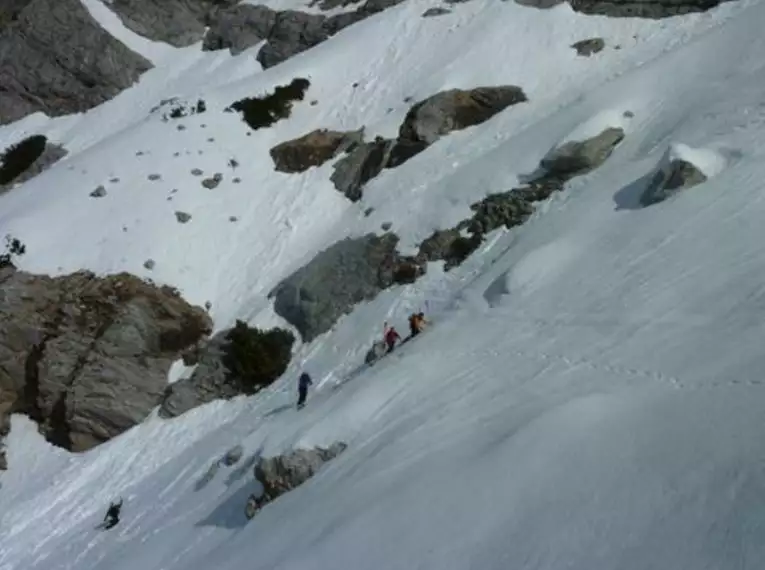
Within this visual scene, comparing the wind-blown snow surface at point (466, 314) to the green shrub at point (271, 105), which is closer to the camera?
the wind-blown snow surface at point (466, 314)

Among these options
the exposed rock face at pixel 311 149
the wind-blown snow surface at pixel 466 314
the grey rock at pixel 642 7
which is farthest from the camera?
the grey rock at pixel 642 7

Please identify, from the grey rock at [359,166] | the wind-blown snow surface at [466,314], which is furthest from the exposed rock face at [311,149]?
the grey rock at [359,166]

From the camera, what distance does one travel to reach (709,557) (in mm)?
9531

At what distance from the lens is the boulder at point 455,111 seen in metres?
31.0

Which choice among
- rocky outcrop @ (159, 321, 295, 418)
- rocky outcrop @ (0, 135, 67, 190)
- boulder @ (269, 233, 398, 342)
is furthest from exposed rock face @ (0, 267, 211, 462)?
rocky outcrop @ (0, 135, 67, 190)

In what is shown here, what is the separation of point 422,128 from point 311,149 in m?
4.76

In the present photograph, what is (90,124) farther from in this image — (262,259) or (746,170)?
(746,170)

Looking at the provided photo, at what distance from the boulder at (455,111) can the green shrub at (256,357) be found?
9755mm

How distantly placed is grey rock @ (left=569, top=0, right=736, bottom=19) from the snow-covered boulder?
45.3 feet

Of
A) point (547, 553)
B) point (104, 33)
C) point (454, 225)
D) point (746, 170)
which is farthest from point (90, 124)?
point (547, 553)

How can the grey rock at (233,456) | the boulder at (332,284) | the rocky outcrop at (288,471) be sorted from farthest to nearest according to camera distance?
the boulder at (332,284)
the grey rock at (233,456)
the rocky outcrop at (288,471)

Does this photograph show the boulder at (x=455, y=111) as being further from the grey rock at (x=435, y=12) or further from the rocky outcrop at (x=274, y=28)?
the rocky outcrop at (x=274, y=28)

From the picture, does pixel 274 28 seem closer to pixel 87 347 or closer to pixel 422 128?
pixel 422 128

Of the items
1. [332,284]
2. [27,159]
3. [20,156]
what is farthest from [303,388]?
[20,156]
